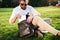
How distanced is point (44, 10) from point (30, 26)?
33 centimetres

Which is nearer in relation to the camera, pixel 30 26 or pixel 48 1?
pixel 30 26

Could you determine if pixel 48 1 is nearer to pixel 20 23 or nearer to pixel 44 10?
pixel 44 10

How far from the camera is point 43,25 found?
2.39 m

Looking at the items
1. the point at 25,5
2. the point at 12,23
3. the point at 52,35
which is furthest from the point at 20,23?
the point at 52,35

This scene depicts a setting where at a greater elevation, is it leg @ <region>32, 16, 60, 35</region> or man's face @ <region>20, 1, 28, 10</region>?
man's face @ <region>20, 1, 28, 10</region>

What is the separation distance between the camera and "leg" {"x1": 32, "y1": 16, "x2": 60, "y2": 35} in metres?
2.37

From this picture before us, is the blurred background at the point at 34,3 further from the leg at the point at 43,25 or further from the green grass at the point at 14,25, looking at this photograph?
the leg at the point at 43,25

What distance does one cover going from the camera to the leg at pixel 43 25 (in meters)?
2.37

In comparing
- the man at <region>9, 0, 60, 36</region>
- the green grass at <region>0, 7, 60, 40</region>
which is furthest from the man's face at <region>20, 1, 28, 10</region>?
the green grass at <region>0, 7, 60, 40</region>

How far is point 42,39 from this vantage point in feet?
7.86

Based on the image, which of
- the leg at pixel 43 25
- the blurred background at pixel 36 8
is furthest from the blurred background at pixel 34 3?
the leg at pixel 43 25

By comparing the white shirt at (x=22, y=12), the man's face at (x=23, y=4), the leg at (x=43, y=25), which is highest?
the man's face at (x=23, y=4)

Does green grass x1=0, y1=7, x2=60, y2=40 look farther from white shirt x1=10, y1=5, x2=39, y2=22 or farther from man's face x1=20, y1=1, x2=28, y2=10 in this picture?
man's face x1=20, y1=1, x2=28, y2=10

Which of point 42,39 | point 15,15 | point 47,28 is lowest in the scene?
point 42,39
